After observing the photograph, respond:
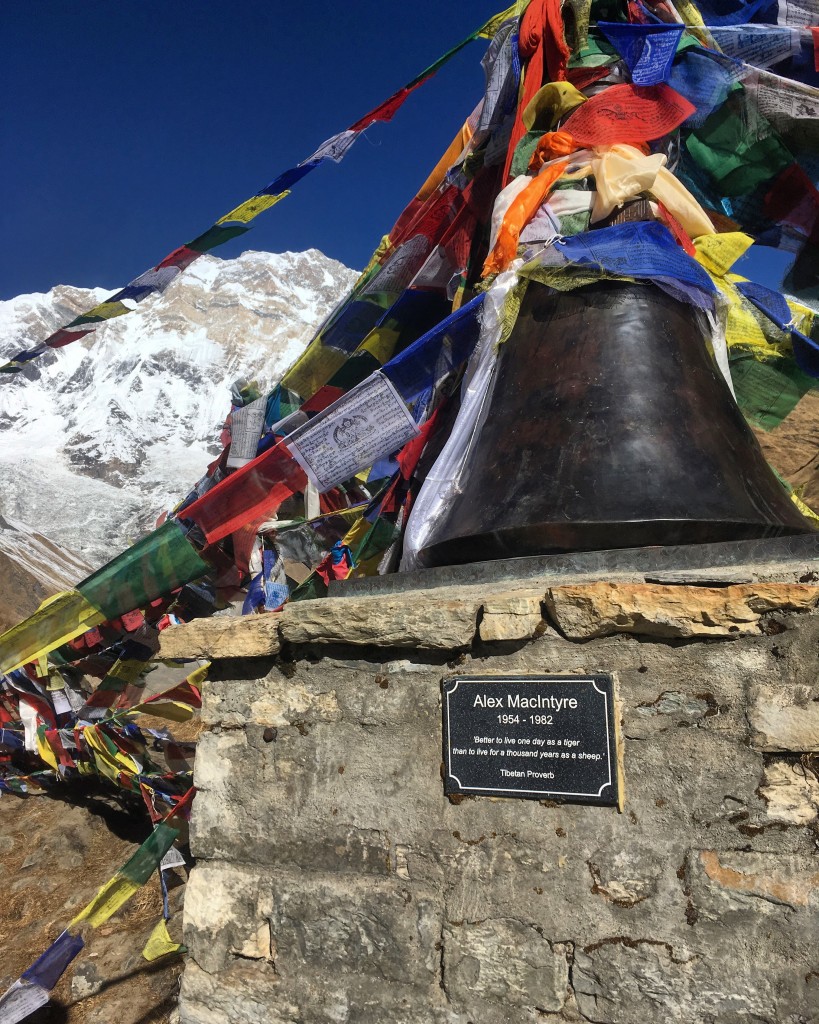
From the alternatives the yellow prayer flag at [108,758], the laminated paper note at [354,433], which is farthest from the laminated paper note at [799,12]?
the yellow prayer flag at [108,758]

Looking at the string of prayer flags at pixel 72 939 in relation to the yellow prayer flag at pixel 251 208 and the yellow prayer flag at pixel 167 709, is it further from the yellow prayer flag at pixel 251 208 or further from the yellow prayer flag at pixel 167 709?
the yellow prayer flag at pixel 251 208

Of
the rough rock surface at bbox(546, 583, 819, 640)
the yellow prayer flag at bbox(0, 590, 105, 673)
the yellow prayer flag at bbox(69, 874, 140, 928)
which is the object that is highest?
the yellow prayer flag at bbox(0, 590, 105, 673)

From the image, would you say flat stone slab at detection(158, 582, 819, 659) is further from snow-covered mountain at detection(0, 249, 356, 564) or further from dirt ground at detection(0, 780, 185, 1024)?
snow-covered mountain at detection(0, 249, 356, 564)

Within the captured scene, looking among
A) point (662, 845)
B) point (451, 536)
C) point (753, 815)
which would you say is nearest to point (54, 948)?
point (451, 536)

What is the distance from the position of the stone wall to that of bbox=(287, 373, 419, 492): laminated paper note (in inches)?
33.6

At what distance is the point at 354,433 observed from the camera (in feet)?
9.96

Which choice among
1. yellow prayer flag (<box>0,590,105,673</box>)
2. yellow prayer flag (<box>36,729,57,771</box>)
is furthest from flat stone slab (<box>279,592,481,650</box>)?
yellow prayer flag (<box>36,729,57,771</box>)

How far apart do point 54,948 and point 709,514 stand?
Result: 3.45m

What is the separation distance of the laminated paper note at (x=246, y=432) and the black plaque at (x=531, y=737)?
3688 mm

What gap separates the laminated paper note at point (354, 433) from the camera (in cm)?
299

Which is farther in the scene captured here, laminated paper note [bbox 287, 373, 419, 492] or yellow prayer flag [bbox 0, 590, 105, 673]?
yellow prayer flag [bbox 0, 590, 105, 673]

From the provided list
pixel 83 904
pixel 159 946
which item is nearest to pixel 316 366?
pixel 159 946

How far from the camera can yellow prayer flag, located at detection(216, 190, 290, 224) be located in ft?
13.6

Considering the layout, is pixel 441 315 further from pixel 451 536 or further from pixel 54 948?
pixel 54 948
